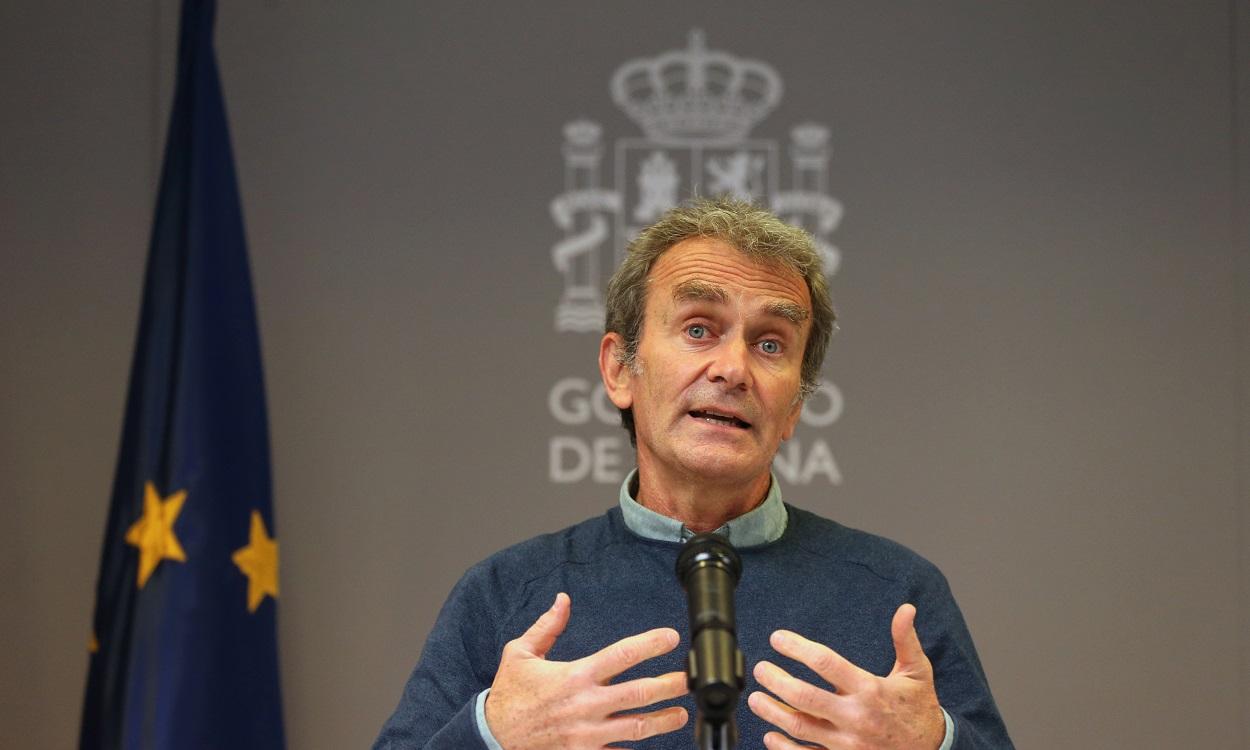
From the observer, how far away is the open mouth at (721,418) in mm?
1950

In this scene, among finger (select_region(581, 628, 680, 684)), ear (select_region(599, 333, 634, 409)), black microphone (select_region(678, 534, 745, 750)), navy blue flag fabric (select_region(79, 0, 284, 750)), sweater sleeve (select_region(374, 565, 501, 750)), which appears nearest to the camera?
black microphone (select_region(678, 534, 745, 750))

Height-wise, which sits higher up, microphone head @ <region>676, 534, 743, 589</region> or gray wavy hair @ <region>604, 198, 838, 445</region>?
gray wavy hair @ <region>604, 198, 838, 445</region>

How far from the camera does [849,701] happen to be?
1465mm

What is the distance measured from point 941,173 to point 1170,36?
73cm

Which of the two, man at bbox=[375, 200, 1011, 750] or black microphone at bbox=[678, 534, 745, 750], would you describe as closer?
black microphone at bbox=[678, 534, 745, 750]

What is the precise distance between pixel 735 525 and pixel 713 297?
1.14 feet

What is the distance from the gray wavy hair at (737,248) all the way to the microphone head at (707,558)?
2.47 ft

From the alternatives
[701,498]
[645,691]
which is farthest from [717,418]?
[645,691]

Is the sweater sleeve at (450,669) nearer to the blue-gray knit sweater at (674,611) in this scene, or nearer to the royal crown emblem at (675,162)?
the blue-gray knit sweater at (674,611)

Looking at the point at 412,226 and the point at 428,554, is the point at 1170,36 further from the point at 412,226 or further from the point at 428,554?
the point at 428,554

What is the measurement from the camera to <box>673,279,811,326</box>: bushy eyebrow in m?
1.99

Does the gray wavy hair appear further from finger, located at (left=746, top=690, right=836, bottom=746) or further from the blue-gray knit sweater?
finger, located at (left=746, top=690, right=836, bottom=746)

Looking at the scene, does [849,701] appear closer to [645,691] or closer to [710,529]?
[645,691]

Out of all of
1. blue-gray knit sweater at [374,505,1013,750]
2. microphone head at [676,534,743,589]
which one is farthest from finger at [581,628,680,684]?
blue-gray knit sweater at [374,505,1013,750]
